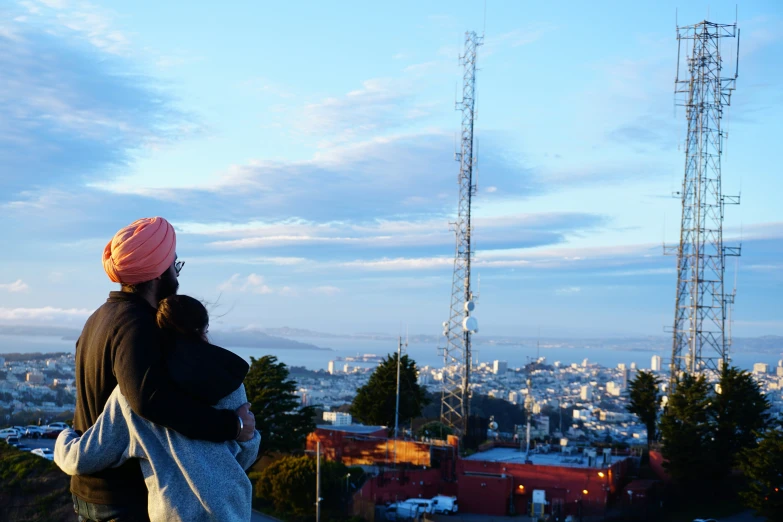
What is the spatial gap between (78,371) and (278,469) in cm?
1559

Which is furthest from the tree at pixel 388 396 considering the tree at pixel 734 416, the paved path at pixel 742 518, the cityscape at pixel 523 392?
the paved path at pixel 742 518

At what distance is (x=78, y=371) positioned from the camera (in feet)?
7.08

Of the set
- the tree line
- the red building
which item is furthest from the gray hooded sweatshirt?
the tree line

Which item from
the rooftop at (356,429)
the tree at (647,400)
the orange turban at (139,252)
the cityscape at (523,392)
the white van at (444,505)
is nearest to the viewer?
the orange turban at (139,252)

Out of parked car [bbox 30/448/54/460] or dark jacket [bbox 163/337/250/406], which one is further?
parked car [bbox 30/448/54/460]

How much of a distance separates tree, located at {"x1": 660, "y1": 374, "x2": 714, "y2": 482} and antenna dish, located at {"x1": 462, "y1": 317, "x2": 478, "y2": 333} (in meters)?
6.61

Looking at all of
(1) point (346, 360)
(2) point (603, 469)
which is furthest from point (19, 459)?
(1) point (346, 360)

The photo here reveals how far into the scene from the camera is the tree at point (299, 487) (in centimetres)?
1633

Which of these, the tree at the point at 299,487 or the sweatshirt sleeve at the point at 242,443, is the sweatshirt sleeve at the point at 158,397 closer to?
the sweatshirt sleeve at the point at 242,443

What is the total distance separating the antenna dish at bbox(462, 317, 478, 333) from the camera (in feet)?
79.5

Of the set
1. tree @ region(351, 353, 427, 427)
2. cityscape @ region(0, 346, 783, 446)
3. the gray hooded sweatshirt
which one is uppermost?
the gray hooded sweatshirt

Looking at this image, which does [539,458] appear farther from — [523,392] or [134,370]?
[523,392]

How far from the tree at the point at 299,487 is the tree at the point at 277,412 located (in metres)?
2.28

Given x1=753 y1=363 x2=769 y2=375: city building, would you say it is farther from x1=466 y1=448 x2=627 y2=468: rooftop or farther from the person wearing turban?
the person wearing turban
